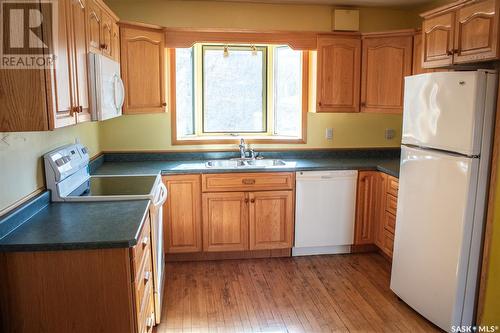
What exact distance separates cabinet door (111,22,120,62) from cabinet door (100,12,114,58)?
2.6 inches

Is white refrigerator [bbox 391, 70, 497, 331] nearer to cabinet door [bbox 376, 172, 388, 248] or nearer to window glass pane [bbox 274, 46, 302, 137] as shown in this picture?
cabinet door [bbox 376, 172, 388, 248]

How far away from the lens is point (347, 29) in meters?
3.89

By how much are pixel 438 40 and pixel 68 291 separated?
268 cm

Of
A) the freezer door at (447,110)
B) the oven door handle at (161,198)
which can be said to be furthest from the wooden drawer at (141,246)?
the freezer door at (447,110)

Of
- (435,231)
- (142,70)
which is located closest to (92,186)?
(142,70)

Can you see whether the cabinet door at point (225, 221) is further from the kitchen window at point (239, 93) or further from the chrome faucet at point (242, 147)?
the kitchen window at point (239, 93)

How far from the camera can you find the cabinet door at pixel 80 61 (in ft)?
6.62

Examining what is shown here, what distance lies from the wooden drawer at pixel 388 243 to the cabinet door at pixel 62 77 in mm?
2667

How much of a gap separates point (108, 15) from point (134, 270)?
6.22ft

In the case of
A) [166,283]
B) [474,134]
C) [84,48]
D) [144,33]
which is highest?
[144,33]

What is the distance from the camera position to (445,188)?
2.47 meters

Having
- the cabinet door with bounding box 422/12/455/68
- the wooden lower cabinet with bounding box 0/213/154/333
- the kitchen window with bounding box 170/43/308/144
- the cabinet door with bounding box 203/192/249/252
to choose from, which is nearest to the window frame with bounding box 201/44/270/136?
the kitchen window with bounding box 170/43/308/144

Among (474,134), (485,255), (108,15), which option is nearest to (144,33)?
(108,15)

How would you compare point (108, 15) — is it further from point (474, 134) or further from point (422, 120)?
point (474, 134)
